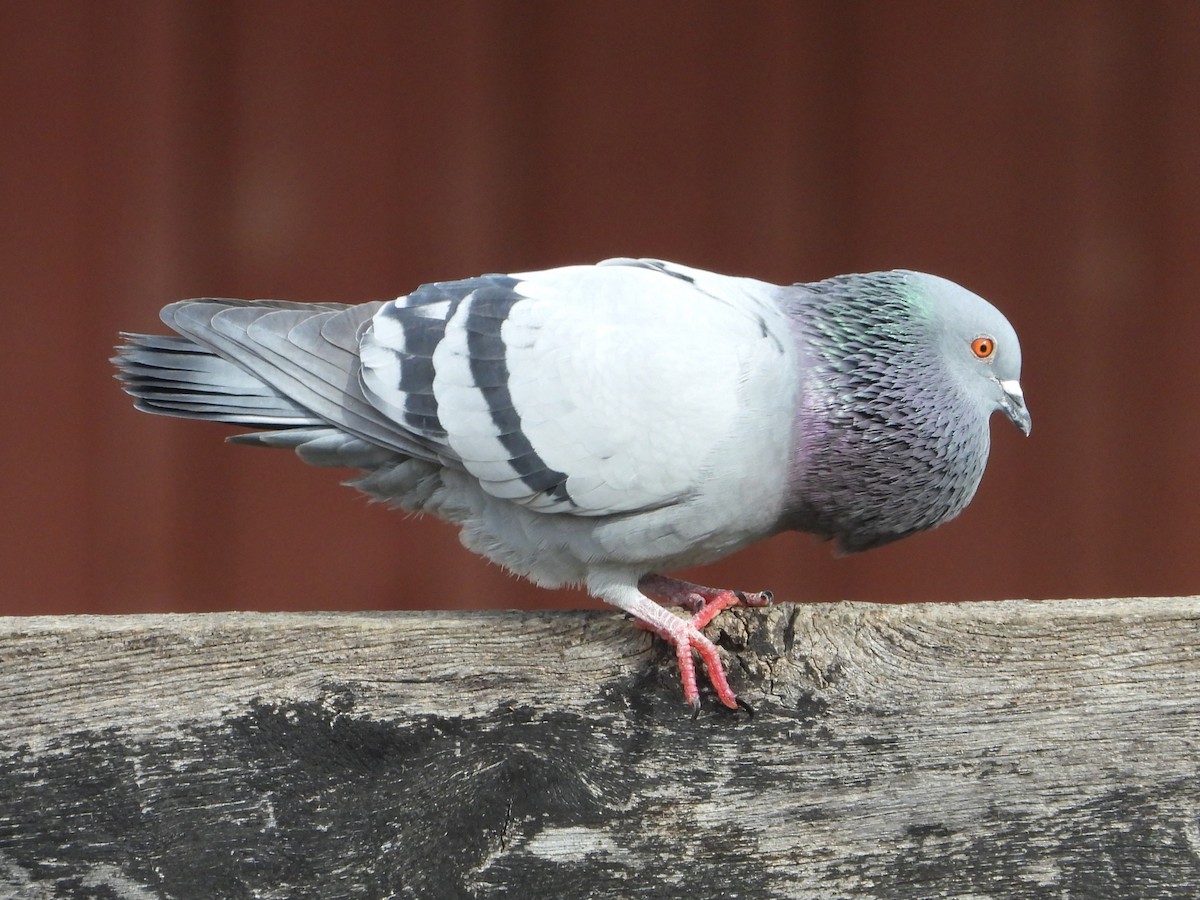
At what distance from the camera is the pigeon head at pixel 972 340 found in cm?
163

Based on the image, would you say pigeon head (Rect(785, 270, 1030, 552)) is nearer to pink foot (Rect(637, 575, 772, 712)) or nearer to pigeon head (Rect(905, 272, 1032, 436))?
pigeon head (Rect(905, 272, 1032, 436))

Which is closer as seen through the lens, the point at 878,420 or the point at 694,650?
the point at 694,650

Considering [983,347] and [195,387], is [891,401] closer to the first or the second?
[983,347]

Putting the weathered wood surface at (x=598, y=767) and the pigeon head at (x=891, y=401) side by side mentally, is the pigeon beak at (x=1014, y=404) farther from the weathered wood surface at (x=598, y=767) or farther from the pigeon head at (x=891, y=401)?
the weathered wood surface at (x=598, y=767)

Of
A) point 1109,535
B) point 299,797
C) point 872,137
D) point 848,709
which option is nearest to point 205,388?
point 299,797

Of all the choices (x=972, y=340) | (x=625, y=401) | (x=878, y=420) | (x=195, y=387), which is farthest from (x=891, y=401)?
(x=195, y=387)

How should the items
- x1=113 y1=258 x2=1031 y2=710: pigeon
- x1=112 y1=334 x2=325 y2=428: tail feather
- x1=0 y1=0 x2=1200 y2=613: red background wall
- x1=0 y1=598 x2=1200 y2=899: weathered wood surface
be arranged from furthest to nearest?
x1=0 y1=0 x2=1200 y2=613: red background wall, x1=112 y1=334 x2=325 y2=428: tail feather, x1=113 y1=258 x2=1031 y2=710: pigeon, x1=0 y1=598 x2=1200 y2=899: weathered wood surface

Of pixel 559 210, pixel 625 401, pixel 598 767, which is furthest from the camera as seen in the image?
pixel 559 210

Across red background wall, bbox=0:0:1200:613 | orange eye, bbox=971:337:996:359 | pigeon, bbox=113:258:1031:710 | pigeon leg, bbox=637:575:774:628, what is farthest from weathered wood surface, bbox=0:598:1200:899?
red background wall, bbox=0:0:1200:613

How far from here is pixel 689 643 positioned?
1352 millimetres

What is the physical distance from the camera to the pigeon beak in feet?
5.55

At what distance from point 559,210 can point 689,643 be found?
1486 millimetres

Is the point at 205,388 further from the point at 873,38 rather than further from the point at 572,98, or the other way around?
the point at 873,38

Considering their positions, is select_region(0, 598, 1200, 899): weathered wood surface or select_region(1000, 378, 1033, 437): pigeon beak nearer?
select_region(0, 598, 1200, 899): weathered wood surface
